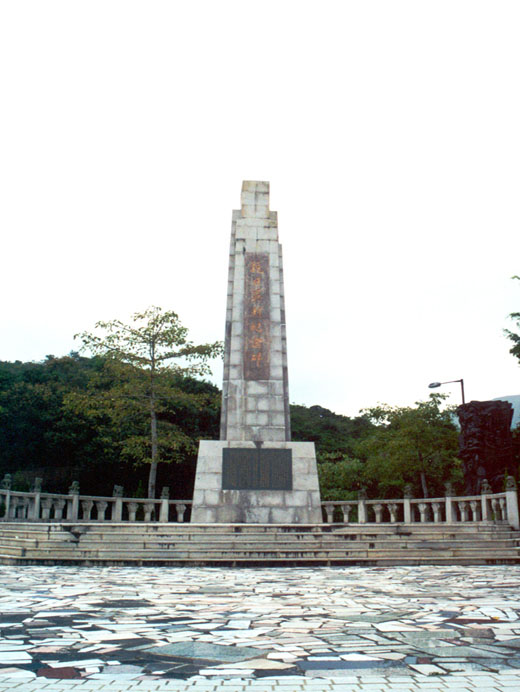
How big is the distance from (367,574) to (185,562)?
3.60 metres

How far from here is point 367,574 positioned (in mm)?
10148

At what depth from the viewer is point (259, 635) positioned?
5.01m

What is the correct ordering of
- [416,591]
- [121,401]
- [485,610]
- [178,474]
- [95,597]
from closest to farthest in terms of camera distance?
[485,610] → [95,597] → [416,591] → [121,401] → [178,474]

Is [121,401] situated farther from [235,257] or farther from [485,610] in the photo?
[485,610]

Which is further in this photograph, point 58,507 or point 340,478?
point 340,478

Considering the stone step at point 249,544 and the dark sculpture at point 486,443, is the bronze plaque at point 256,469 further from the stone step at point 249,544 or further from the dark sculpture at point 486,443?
the dark sculpture at point 486,443

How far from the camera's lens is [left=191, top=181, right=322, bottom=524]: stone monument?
16.2 metres

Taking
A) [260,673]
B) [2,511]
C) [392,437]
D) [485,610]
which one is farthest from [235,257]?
[392,437]

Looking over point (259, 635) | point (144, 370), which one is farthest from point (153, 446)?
point (259, 635)

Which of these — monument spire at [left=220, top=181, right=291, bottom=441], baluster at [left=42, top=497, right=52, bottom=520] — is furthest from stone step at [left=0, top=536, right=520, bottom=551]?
baluster at [left=42, top=497, right=52, bottom=520]

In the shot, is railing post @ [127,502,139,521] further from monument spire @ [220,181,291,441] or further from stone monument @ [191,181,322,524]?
monument spire @ [220,181,291,441]

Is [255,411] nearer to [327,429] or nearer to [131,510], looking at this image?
[131,510]

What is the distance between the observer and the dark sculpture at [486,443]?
861 inches

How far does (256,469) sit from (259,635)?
Answer: 1171 centimetres
